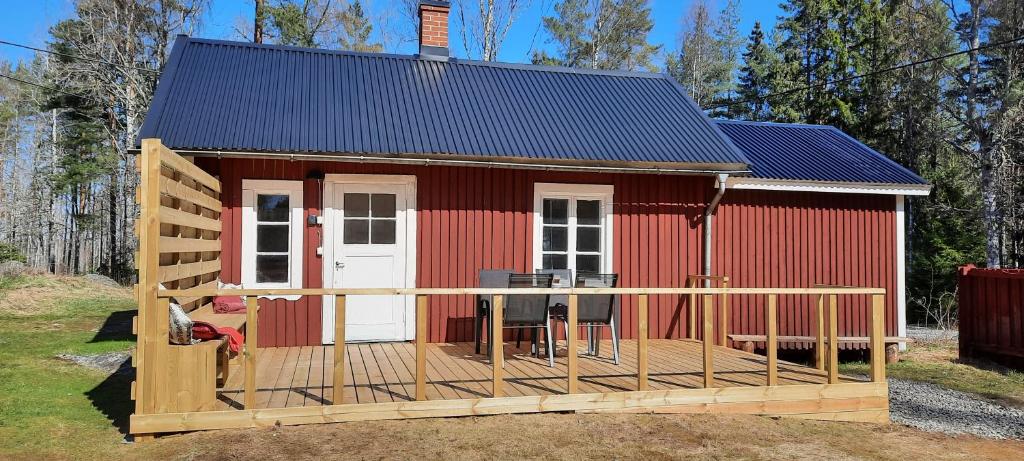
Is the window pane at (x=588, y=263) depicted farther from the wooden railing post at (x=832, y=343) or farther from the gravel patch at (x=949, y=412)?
the gravel patch at (x=949, y=412)

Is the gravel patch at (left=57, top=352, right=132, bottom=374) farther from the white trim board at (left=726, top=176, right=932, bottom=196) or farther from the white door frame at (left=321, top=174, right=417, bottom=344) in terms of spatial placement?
the white trim board at (left=726, top=176, right=932, bottom=196)

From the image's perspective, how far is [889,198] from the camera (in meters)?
9.31

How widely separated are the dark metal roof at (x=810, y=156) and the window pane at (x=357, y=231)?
15.0 feet

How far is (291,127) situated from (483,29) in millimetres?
15876

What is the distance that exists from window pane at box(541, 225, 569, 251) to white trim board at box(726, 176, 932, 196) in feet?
6.73

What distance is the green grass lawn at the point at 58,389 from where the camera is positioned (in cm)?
445

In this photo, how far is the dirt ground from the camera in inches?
163

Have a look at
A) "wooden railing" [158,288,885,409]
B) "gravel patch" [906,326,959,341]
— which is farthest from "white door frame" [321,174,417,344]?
"gravel patch" [906,326,959,341]

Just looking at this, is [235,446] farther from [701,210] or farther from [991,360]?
[991,360]

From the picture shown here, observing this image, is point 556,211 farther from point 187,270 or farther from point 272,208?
point 187,270

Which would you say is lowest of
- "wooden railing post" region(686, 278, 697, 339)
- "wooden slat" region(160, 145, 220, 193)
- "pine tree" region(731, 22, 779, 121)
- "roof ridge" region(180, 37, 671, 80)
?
"wooden railing post" region(686, 278, 697, 339)

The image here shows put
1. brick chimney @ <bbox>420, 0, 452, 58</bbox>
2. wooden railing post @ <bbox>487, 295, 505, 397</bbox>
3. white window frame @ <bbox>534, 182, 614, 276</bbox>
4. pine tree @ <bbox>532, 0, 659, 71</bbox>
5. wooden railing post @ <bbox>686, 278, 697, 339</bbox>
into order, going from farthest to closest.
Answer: pine tree @ <bbox>532, 0, 659, 71</bbox>
brick chimney @ <bbox>420, 0, 452, 58</bbox>
wooden railing post @ <bbox>686, 278, 697, 339</bbox>
white window frame @ <bbox>534, 182, 614, 276</bbox>
wooden railing post @ <bbox>487, 295, 505, 397</bbox>

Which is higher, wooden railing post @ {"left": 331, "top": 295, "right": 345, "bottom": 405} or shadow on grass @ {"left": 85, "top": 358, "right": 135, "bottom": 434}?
wooden railing post @ {"left": 331, "top": 295, "right": 345, "bottom": 405}

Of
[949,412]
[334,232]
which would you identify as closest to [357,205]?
Answer: [334,232]
